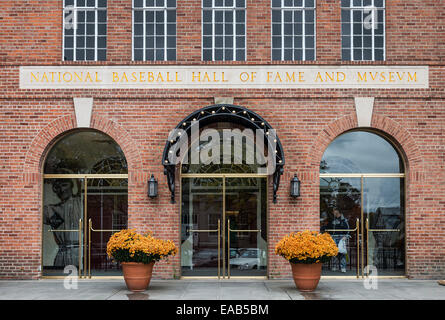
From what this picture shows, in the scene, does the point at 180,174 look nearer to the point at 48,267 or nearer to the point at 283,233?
the point at 283,233

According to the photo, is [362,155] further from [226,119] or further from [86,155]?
[86,155]

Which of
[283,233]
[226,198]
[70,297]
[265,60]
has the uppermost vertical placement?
[265,60]

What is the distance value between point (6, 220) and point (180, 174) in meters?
4.50

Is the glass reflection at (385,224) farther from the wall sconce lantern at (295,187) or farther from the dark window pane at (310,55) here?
the dark window pane at (310,55)

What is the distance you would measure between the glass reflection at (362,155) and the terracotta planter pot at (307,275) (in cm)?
316

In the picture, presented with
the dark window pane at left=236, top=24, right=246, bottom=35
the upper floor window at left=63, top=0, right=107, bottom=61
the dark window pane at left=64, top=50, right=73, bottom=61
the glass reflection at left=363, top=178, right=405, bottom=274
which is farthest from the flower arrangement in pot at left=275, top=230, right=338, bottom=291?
the dark window pane at left=64, top=50, right=73, bottom=61

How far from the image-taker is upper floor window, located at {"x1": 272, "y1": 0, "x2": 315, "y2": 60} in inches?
535

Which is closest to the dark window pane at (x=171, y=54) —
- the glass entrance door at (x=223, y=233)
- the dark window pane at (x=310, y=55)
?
the glass entrance door at (x=223, y=233)

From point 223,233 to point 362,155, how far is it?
13.5 feet

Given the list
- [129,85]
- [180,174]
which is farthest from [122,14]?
[180,174]

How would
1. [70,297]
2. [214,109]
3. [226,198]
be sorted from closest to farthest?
[70,297] < [214,109] < [226,198]

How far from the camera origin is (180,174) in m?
13.5

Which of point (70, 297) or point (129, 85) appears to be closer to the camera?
point (70, 297)

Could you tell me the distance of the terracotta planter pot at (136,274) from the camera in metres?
11.4
